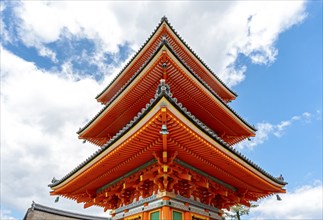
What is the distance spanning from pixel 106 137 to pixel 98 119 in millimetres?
1709

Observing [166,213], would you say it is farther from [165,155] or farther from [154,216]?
[165,155]

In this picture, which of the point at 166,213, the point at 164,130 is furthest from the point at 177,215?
the point at 164,130

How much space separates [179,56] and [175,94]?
2711 millimetres

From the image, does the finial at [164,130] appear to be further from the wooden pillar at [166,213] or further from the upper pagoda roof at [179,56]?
the upper pagoda roof at [179,56]

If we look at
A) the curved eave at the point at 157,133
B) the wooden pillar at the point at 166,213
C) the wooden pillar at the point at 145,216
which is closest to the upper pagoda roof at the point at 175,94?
the curved eave at the point at 157,133

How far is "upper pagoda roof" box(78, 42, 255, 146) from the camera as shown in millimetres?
9695

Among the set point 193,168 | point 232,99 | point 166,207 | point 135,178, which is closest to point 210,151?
point 193,168

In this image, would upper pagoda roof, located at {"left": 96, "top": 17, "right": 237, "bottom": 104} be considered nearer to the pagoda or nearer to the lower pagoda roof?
the pagoda

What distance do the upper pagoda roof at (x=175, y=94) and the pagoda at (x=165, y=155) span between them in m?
0.04

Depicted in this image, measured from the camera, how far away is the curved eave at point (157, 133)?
21.5 ft

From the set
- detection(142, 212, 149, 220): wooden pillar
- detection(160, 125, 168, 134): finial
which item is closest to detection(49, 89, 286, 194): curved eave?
detection(160, 125, 168, 134): finial

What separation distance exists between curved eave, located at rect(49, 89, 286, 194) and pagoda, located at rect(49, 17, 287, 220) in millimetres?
27

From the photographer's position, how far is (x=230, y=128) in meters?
13.5

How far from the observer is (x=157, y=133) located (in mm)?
7242
